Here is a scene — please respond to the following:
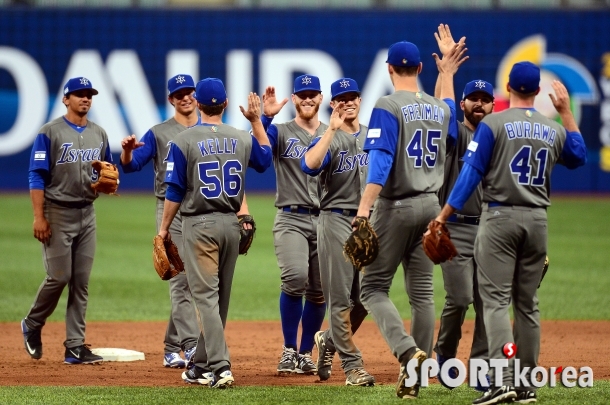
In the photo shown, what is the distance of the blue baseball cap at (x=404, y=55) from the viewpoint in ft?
20.1

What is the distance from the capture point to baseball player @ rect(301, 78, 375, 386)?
655cm

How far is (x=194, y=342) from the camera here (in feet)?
24.4

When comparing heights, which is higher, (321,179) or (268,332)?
(321,179)

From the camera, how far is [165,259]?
21.8 ft

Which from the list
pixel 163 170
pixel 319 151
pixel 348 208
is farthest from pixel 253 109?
pixel 163 170

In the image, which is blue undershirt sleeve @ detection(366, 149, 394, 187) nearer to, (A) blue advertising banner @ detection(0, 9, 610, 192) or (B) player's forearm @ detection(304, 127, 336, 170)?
(B) player's forearm @ detection(304, 127, 336, 170)

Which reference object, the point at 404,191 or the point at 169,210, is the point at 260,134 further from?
the point at 404,191

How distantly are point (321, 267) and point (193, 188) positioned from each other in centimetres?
104

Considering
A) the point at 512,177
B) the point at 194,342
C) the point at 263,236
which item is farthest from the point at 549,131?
the point at 263,236

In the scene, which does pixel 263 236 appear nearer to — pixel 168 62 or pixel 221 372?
pixel 168 62

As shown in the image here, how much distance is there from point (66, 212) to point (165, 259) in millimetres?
1546

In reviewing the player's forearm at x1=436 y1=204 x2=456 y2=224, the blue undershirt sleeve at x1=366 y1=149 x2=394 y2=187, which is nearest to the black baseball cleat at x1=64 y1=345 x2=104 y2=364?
the blue undershirt sleeve at x1=366 y1=149 x2=394 y2=187

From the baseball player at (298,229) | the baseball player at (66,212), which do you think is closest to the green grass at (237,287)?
the baseball player at (298,229)

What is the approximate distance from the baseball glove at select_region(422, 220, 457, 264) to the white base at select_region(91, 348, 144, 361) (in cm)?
313
